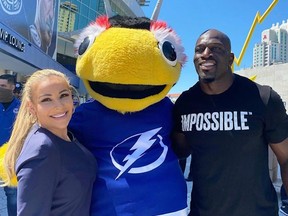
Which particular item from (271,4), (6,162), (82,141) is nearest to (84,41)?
(82,141)

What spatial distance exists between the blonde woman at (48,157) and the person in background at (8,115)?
5.78 ft

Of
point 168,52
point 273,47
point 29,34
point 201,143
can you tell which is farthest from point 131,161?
point 273,47

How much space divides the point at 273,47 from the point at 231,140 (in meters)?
58.2

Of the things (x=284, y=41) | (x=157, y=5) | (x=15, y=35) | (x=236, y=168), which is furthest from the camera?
(x=284, y=41)

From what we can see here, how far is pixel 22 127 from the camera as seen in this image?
5.12 feet

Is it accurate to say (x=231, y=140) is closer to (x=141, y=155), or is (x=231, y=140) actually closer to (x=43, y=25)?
(x=141, y=155)

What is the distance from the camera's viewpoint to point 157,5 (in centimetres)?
208

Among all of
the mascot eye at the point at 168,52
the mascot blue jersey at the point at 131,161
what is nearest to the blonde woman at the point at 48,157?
the mascot blue jersey at the point at 131,161

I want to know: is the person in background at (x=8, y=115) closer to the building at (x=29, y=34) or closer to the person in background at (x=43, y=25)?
the building at (x=29, y=34)

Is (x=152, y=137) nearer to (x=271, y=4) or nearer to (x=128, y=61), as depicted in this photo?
(x=128, y=61)

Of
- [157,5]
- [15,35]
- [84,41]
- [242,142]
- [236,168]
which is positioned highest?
[15,35]

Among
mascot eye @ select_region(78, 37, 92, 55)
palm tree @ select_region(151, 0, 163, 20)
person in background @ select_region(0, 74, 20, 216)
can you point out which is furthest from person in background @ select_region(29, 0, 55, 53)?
mascot eye @ select_region(78, 37, 92, 55)

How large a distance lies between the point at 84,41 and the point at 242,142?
994 millimetres

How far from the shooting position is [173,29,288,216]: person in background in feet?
5.36
